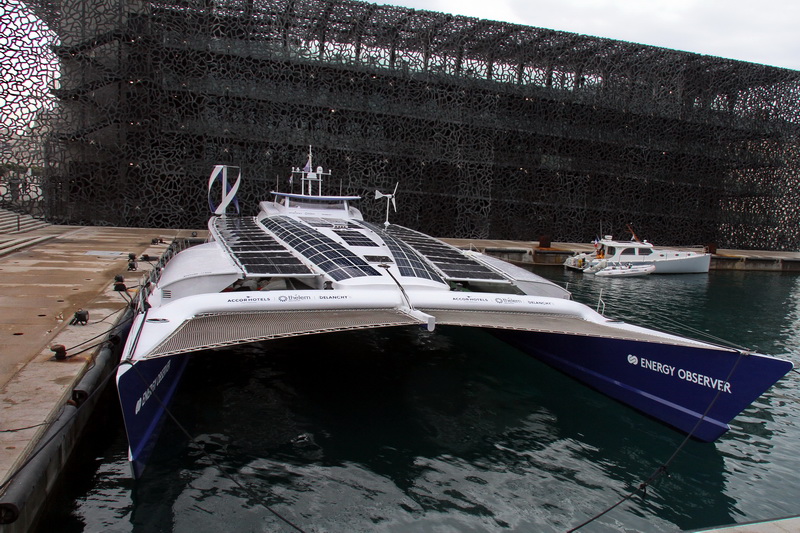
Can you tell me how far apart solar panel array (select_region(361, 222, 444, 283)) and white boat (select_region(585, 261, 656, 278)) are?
15978 millimetres

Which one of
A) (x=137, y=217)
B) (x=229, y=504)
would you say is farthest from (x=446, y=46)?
(x=229, y=504)

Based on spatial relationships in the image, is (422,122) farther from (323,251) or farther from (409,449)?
(409,449)

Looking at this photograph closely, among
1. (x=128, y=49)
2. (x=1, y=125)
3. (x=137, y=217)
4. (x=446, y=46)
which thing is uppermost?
(x=446, y=46)

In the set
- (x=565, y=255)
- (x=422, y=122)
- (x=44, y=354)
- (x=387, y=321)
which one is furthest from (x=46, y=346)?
(x=422, y=122)

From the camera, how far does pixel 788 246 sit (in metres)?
39.7

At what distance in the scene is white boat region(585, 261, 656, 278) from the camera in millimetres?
26438

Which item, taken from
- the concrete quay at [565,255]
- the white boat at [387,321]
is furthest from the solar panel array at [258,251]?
the concrete quay at [565,255]

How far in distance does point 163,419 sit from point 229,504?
2.24m

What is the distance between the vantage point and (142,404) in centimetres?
711

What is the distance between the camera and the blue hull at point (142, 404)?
21.8 ft

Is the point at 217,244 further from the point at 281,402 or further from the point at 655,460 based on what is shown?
the point at 655,460

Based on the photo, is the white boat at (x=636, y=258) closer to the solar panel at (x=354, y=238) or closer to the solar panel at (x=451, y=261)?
the solar panel at (x=451, y=261)

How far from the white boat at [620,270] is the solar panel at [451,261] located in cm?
1334

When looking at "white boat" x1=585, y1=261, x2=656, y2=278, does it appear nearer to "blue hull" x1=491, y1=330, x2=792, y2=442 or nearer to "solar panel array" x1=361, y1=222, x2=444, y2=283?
"solar panel array" x1=361, y1=222, x2=444, y2=283
